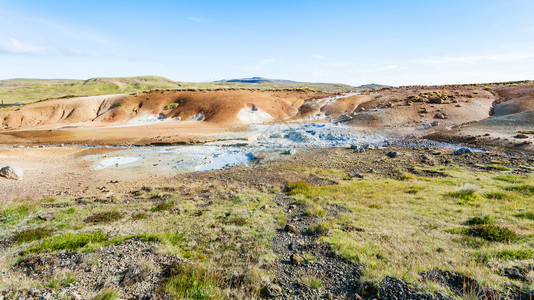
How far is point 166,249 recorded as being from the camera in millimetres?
9047

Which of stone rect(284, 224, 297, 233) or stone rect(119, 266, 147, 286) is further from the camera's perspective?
stone rect(284, 224, 297, 233)

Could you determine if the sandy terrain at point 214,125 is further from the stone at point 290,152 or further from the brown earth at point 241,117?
the stone at point 290,152

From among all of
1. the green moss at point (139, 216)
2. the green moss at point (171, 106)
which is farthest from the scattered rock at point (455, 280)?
the green moss at point (171, 106)

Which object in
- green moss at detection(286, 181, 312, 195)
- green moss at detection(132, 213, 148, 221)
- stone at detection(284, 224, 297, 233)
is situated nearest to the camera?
stone at detection(284, 224, 297, 233)

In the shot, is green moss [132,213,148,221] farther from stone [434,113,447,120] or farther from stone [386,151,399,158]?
stone [434,113,447,120]

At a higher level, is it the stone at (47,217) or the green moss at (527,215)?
the green moss at (527,215)

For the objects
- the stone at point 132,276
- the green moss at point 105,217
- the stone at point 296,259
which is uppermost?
the stone at point 132,276

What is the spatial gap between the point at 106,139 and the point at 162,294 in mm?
39314

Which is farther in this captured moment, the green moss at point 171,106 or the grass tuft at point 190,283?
the green moss at point 171,106

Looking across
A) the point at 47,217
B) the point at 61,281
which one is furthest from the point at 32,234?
the point at 61,281

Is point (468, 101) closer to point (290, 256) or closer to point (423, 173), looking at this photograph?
point (423, 173)

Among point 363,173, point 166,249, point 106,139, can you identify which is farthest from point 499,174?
point 106,139

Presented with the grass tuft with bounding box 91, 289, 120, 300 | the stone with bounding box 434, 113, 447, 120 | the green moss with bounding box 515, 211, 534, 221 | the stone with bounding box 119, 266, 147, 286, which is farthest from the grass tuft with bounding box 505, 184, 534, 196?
the stone with bounding box 434, 113, 447, 120

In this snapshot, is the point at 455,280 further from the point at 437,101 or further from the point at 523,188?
the point at 437,101
